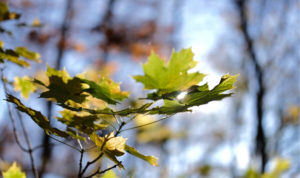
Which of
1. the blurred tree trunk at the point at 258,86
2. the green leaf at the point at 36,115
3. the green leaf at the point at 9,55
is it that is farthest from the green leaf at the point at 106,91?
the blurred tree trunk at the point at 258,86

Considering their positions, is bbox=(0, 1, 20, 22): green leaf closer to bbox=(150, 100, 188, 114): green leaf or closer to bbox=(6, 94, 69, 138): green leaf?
bbox=(6, 94, 69, 138): green leaf

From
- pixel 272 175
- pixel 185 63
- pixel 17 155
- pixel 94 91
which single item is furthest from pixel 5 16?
pixel 17 155

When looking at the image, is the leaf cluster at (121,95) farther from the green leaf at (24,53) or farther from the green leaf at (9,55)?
the green leaf at (24,53)

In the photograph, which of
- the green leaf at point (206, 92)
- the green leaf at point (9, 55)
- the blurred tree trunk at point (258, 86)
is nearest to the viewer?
the green leaf at point (206, 92)

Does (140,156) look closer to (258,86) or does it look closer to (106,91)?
(106,91)

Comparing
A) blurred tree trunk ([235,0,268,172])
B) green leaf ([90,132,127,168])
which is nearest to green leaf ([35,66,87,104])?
green leaf ([90,132,127,168])

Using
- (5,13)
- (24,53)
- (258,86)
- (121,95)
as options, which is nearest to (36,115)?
(121,95)
